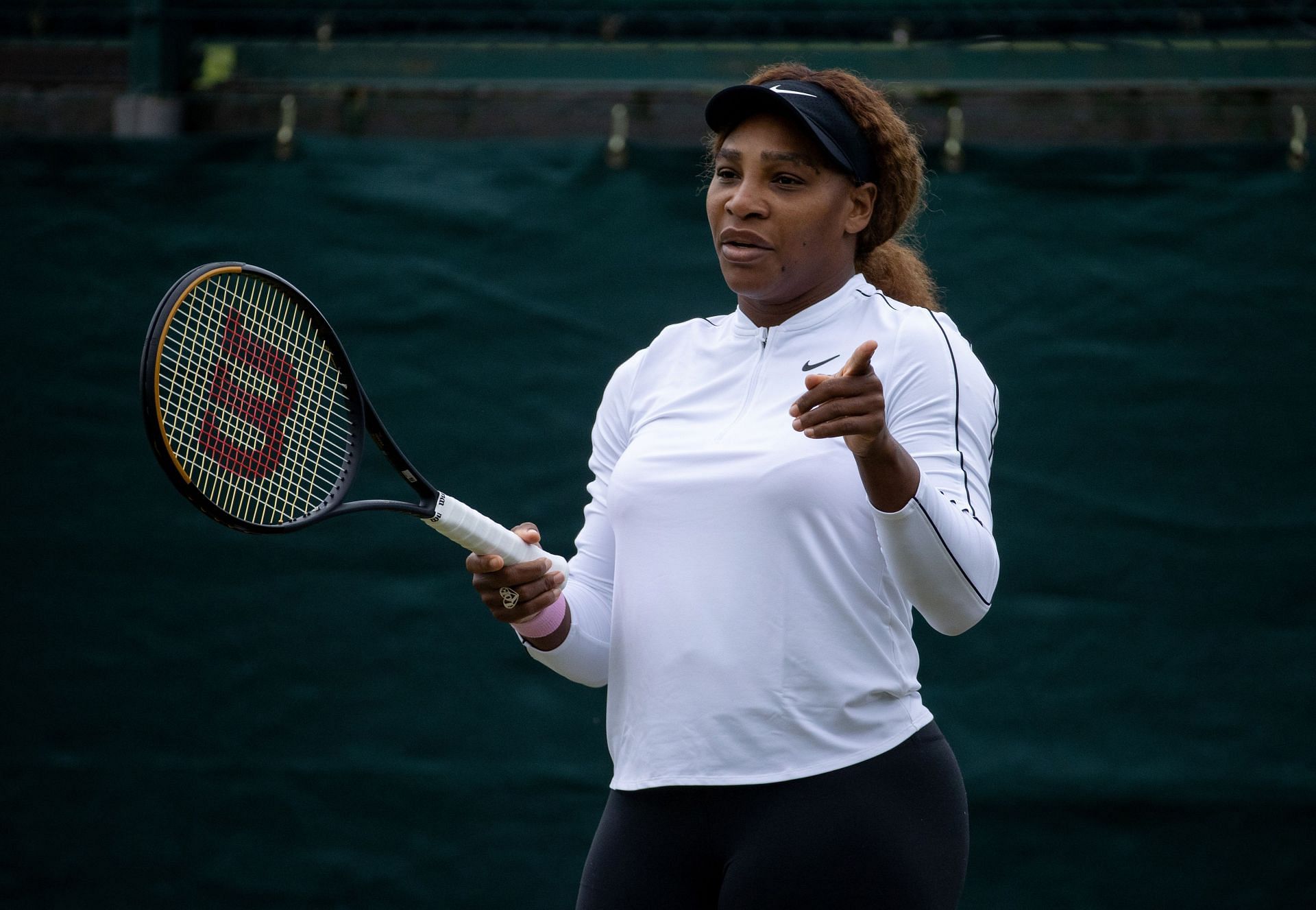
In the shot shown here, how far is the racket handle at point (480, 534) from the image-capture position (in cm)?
196

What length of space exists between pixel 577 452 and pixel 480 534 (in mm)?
1670

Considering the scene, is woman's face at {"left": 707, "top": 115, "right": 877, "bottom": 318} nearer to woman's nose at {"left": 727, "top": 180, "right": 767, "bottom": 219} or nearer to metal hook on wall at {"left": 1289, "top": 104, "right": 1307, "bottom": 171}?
woman's nose at {"left": 727, "top": 180, "right": 767, "bottom": 219}

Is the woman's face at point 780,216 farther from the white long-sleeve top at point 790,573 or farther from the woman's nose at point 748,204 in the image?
the white long-sleeve top at point 790,573

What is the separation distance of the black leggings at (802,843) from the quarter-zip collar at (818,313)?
0.56 m

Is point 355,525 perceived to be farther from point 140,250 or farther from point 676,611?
point 676,611

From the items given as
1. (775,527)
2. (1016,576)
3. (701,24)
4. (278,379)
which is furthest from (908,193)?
(701,24)

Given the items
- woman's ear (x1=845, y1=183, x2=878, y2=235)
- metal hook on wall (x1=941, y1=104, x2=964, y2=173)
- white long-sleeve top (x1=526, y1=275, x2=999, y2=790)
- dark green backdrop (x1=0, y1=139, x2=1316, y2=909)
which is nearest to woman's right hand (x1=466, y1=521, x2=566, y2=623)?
white long-sleeve top (x1=526, y1=275, x2=999, y2=790)

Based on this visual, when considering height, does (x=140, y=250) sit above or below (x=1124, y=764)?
above

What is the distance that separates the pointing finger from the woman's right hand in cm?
57

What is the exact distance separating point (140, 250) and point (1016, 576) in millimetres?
2387

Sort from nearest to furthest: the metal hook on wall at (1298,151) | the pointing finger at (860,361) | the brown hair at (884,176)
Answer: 1. the pointing finger at (860,361)
2. the brown hair at (884,176)
3. the metal hook on wall at (1298,151)

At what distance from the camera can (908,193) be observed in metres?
2.07

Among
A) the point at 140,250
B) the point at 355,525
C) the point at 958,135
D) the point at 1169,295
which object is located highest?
the point at 958,135

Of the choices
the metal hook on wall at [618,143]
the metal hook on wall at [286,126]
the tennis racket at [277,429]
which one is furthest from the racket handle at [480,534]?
the metal hook on wall at [286,126]
